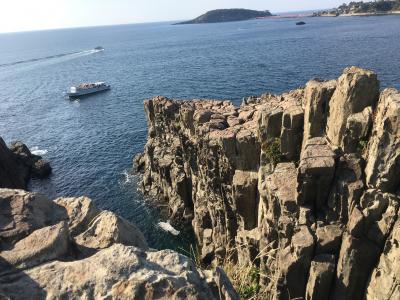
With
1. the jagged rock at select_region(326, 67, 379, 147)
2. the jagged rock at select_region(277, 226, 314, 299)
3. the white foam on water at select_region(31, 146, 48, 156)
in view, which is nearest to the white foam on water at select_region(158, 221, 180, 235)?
the jagged rock at select_region(277, 226, 314, 299)

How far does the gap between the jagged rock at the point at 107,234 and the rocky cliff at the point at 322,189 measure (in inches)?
230

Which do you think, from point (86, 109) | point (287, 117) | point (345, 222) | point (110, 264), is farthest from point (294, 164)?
point (86, 109)

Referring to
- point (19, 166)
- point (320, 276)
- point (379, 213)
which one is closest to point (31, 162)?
point (19, 166)

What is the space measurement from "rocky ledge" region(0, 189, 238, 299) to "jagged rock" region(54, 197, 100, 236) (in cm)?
25

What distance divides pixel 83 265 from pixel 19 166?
77126 mm

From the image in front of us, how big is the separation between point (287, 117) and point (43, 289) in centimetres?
2855

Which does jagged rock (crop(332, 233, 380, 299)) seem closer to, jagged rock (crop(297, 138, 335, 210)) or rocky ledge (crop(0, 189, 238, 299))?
jagged rock (crop(297, 138, 335, 210))

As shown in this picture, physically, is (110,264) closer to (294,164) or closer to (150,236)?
(294,164)

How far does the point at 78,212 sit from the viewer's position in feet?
44.9

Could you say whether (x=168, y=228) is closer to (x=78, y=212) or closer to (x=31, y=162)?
(x=31, y=162)

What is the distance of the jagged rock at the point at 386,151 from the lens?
2428 centimetres

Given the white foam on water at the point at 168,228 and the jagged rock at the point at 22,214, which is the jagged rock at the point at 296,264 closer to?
the jagged rock at the point at 22,214

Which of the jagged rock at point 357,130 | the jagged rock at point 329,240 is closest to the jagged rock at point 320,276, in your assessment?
the jagged rock at point 329,240

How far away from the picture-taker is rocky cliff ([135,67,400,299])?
24.9m
